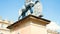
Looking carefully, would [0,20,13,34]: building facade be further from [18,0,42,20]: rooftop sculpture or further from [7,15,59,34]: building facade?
[7,15,59,34]: building facade

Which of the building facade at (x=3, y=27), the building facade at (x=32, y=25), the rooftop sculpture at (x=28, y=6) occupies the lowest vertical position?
the building facade at (x=3, y=27)

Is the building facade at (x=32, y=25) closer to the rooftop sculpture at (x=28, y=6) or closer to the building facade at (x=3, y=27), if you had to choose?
the rooftop sculpture at (x=28, y=6)

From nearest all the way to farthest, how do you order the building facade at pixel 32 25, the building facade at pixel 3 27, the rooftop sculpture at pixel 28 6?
the building facade at pixel 32 25 → the rooftop sculpture at pixel 28 6 → the building facade at pixel 3 27

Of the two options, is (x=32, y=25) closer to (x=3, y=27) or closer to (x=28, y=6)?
(x=28, y=6)

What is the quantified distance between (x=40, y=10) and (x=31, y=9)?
0.55 meters

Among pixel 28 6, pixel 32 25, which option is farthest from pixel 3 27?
pixel 32 25

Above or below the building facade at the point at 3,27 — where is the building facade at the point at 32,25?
above

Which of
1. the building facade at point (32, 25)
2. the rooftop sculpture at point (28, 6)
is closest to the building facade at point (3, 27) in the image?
the rooftop sculpture at point (28, 6)

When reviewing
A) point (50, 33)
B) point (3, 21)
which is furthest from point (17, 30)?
point (50, 33)

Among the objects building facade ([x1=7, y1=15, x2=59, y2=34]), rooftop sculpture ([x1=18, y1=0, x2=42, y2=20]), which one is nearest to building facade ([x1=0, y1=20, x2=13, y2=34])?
rooftop sculpture ([x1=18, y1=0, x2=42, y2=20])

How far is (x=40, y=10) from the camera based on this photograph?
638 cm

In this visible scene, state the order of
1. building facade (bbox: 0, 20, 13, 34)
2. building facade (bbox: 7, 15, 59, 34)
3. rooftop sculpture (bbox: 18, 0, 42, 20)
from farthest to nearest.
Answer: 1. building facade (bbox: 0, 20, 13, 34)
2. rooftop sculpture (bbox: 18, 0, 42, 20)
3. building facade (bbox: 7, 15, 59, 34)

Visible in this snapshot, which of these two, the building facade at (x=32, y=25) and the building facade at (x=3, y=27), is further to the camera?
the building facade at (x=3, y=27)

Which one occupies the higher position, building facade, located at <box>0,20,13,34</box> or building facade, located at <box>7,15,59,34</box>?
building facade, located at <box>7,15,59,34</box>
